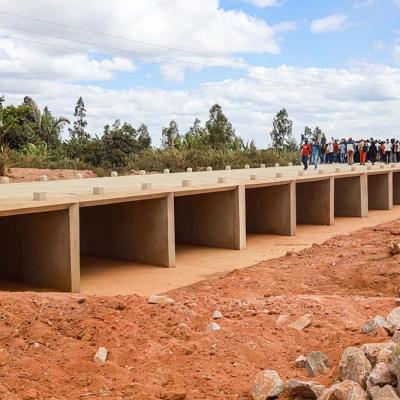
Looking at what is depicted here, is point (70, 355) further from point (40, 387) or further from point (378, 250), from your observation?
point (378, 250)

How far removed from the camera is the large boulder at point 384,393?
3.88m

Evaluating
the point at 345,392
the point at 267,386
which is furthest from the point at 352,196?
the point at 345,392

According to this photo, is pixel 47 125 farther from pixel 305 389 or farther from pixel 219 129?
pixel 305 389

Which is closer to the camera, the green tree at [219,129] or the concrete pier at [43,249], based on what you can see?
the concrete pier at [43,249]

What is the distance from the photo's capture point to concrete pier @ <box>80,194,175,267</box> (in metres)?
13.2

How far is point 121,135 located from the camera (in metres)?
32.4

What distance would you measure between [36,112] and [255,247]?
2274cm

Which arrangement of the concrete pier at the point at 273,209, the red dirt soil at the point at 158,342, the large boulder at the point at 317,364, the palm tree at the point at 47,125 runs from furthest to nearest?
the palm tree at the point at 47,125 < the concrete pier at the point at 273,209 < the large boulder at the point at 317,364 < the red dirt soil at the point at 158,342

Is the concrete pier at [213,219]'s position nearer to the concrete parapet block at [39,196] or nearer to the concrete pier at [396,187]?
the concrete parapet block at [39,196]

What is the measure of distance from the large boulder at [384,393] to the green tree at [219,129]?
31857 mm

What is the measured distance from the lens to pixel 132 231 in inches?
552

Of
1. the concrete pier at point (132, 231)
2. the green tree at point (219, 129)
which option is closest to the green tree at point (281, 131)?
the green tree at point (219, 129)

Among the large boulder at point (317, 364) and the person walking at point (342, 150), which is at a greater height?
the person walking at point (342, 150)

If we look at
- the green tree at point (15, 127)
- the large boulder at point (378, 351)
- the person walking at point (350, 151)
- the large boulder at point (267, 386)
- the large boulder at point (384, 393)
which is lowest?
the large boulder at point (267, 386)
